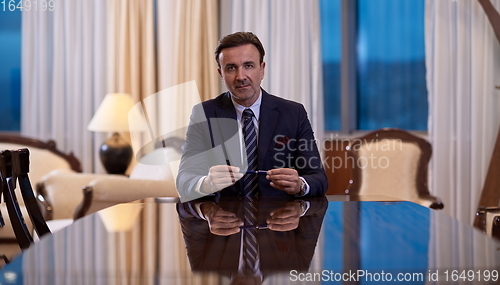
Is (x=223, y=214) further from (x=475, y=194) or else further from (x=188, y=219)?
(x=475, y=194)

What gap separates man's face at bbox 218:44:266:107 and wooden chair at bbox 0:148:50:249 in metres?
1.01

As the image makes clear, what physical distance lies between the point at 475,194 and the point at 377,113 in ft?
3.87

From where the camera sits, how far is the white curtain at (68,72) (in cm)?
527

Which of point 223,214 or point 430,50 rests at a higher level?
point 430,50

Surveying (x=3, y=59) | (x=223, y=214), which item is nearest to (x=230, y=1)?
(x=3, y=59)

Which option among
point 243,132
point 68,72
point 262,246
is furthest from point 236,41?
point 68,72

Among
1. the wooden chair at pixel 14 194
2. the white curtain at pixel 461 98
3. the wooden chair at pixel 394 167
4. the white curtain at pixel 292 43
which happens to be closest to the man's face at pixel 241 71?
the wooden chair at pixel 14 194

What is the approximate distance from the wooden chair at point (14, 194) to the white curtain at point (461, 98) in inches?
156

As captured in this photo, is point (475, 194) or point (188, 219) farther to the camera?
point (475, 194)

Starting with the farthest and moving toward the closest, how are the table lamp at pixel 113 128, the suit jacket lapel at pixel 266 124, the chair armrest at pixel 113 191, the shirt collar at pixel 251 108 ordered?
1. the table lamp at pixel 113 128
2. the chair armrest at pixel 113 191
3. the shirt collar at pixel 251 108
4. the suit jacket lapel at pixel 266 124

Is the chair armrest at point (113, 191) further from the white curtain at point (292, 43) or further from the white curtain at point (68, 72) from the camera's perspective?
the white curtain at point (292, 43)

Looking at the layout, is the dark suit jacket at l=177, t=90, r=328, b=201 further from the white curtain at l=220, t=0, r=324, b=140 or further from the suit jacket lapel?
the white curtain at l=220, t=0, r=324, b=140

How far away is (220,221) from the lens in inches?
63.3

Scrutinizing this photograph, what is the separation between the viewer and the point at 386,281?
0.95 metres
